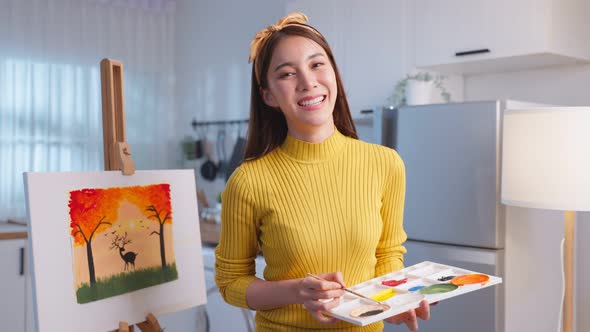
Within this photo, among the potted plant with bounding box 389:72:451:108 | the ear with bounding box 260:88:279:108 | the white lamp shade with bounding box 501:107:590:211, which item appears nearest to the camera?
the ear with bounding box 260:88:279:108

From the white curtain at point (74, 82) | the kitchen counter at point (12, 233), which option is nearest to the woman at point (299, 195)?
the kitchen counter at point (12, 233)

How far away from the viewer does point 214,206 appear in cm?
459

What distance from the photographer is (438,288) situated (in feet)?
3.93

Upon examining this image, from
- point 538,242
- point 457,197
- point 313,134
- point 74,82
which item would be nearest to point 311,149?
point 313,134

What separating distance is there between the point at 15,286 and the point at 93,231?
77.3 inches

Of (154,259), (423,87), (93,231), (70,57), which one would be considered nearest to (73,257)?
(93,231)

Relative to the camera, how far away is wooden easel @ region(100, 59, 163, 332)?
1646 mm

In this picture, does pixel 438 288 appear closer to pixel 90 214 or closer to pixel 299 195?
pixel 299 195

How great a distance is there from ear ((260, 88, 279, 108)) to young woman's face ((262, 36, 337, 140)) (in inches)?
1.2

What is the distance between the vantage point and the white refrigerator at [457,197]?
248 cm

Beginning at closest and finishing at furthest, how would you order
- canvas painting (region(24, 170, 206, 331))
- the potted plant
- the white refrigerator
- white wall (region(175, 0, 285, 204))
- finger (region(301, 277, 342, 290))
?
finger (region(301, 277, 342, 290)) → canvas painting (region(24, 170, 206, 331)) → the white refrigerator → the potted plant → white wall (region(175, 0, 285, 204))

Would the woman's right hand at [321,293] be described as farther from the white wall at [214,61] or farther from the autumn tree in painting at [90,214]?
the white wall at [214,61]

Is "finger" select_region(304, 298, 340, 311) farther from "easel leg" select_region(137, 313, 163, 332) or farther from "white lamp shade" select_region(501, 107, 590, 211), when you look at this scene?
"white lamp shade" select_region(501, 107, 590, 211)

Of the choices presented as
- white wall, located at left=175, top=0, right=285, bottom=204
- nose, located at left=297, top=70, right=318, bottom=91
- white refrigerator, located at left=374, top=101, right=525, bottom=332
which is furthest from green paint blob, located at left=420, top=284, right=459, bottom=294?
white wall, located at left=175, top=0, right=285, bottom=204
